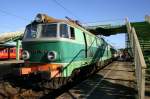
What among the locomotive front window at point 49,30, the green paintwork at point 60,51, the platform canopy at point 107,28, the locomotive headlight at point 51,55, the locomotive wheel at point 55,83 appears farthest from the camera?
the platform canopy at point 107,28

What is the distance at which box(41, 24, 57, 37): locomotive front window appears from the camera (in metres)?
11.4

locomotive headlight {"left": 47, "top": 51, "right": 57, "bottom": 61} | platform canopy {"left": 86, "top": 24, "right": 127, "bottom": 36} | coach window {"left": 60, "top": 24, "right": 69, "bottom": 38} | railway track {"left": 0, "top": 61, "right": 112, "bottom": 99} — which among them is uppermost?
platform canopy {"left": 86, "top": 24, "right": 127, "bottom": 36}

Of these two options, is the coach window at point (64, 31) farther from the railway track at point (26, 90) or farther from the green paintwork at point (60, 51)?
the railway track at point (26, 90)

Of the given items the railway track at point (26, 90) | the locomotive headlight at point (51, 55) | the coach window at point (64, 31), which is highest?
the coach window at point (64, 31)

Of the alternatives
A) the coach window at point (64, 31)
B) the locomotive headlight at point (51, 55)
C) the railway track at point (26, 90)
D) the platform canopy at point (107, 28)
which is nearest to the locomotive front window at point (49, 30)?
the coach window at point (64, 31)

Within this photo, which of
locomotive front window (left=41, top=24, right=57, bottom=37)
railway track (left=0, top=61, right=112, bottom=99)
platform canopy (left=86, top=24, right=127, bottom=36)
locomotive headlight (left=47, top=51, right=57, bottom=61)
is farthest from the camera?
platform canopy (left=86, top=24, right=127, bottom=36)

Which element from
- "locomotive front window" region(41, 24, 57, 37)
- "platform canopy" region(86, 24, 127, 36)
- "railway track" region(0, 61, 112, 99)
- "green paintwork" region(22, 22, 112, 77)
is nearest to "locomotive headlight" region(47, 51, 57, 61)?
"green paintwork" region(22, 22, 112, 77)

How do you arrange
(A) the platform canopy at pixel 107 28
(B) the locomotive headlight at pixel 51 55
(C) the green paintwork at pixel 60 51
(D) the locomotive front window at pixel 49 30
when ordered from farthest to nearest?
(A) the platform canopy at pixel 107 28 → (D) the locomotive front window at pixel 49 30 → (C) the green paintwork at pixel 60 51 → (B) the locomotive headlight at pixel 51 55

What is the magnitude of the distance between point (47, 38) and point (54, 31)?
0.43 meters

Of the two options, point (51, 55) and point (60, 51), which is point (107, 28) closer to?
point (60, 51)

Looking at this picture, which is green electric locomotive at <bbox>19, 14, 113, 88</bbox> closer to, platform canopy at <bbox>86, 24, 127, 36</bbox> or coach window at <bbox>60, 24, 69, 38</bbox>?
coach window at <bbox>60, 24, 69, 38</bbox>

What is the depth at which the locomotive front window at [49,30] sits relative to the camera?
11.4 metres

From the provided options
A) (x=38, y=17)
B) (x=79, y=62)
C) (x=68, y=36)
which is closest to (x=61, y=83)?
(x=79, y=62)

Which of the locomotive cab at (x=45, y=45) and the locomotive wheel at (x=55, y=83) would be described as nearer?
the locomotive cab at (x=45, y=45)
